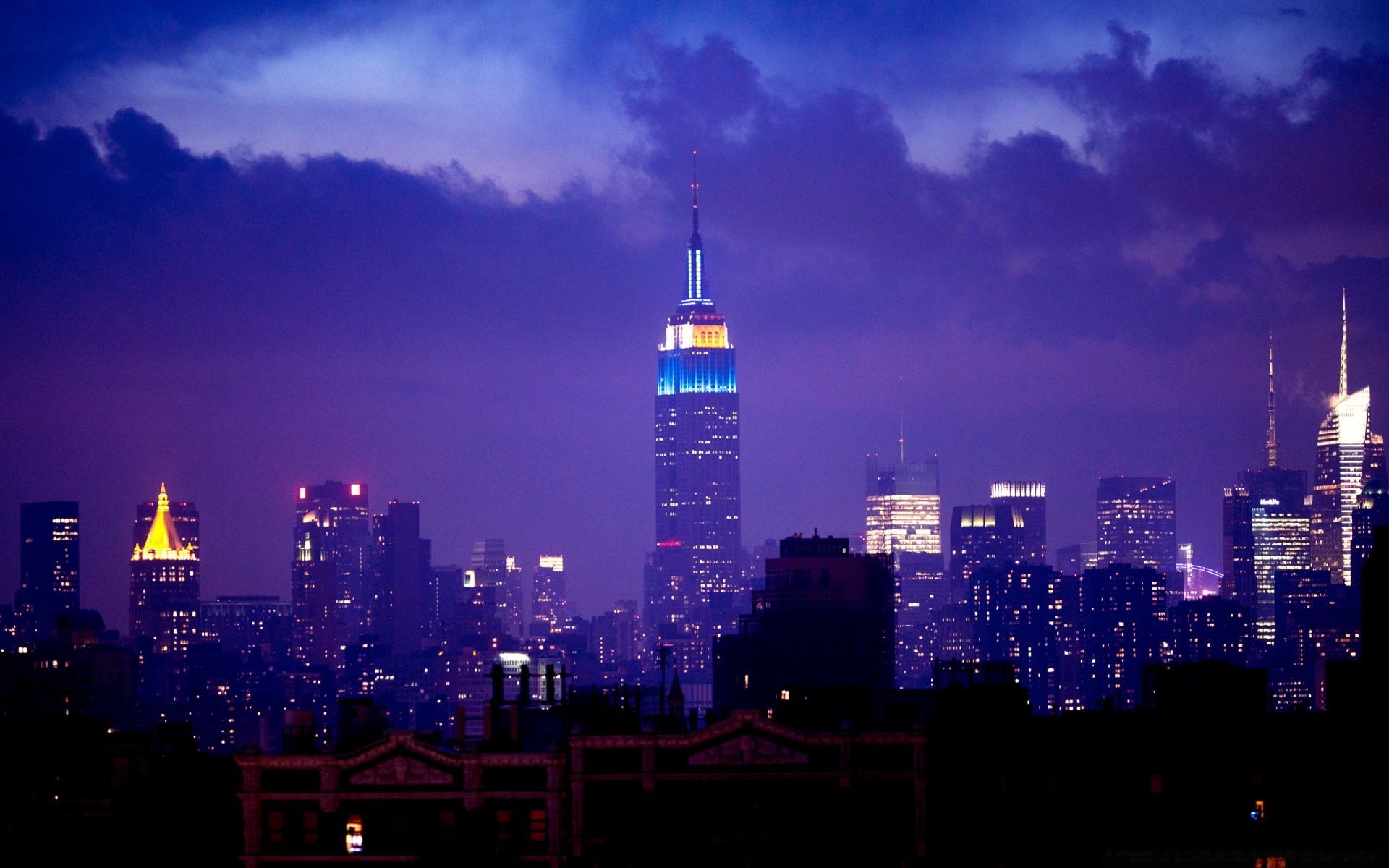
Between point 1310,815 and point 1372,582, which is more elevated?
point 1372,582

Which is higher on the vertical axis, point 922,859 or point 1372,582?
point 1372,582

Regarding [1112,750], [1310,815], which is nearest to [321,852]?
[1112,750]

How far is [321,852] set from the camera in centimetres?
8362

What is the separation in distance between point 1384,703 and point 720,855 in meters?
28.1

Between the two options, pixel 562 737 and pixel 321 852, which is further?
pixel 562 737

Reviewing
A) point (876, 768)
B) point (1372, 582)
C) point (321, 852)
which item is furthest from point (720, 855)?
point (1372, 582)

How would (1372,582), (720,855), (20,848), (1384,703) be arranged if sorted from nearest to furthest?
(720,855) → (20,848) → (1384,703) → (1372,582)

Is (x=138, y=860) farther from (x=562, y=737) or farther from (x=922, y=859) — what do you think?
(x=922, y=859)

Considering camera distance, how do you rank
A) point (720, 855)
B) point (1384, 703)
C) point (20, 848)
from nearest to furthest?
point (720, 855) → point (20, 848) → point (1384, 703)

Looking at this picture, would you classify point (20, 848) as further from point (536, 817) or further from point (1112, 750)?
point (1112, 750)

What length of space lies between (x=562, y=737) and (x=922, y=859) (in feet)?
46.3

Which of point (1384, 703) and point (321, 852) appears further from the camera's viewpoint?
point (1384, 703)

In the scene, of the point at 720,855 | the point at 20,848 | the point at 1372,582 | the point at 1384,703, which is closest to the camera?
the point at 720,855

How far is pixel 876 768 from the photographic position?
275ft
